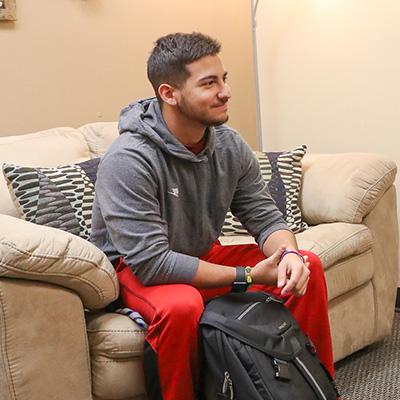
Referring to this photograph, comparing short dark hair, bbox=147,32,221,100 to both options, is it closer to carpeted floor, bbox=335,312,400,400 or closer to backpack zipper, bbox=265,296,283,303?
backpack zipper, bbox=265,296,283,303

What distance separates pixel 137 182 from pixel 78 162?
2.33ft

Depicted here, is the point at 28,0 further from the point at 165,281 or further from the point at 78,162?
the point at 165,281

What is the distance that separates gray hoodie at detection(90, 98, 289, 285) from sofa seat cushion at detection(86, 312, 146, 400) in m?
0.14

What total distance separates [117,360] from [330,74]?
1.89 meters

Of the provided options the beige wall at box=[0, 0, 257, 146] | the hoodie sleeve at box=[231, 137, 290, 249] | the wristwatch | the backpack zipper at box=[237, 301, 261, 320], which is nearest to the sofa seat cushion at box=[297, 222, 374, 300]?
the hoodie sleeve at box=[231, 137, 290, 249]

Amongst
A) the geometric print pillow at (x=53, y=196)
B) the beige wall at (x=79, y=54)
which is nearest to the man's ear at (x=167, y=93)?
the geometric print pillow at (x=53, y=196)

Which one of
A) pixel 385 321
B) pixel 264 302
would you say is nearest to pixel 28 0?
pixel 264 302

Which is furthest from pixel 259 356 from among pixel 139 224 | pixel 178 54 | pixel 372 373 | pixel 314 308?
pixel 372 373

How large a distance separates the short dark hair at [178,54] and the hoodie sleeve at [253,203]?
294mm

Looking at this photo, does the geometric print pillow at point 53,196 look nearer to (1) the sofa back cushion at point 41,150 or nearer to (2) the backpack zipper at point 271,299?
(1) the sofa back cushion at point 41,150

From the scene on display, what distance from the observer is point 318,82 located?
3148mm

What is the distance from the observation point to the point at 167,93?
185 centimetres

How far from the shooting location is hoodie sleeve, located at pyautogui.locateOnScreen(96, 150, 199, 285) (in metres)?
1.68

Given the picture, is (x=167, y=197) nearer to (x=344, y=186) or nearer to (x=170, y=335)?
(x=170, y=335)
